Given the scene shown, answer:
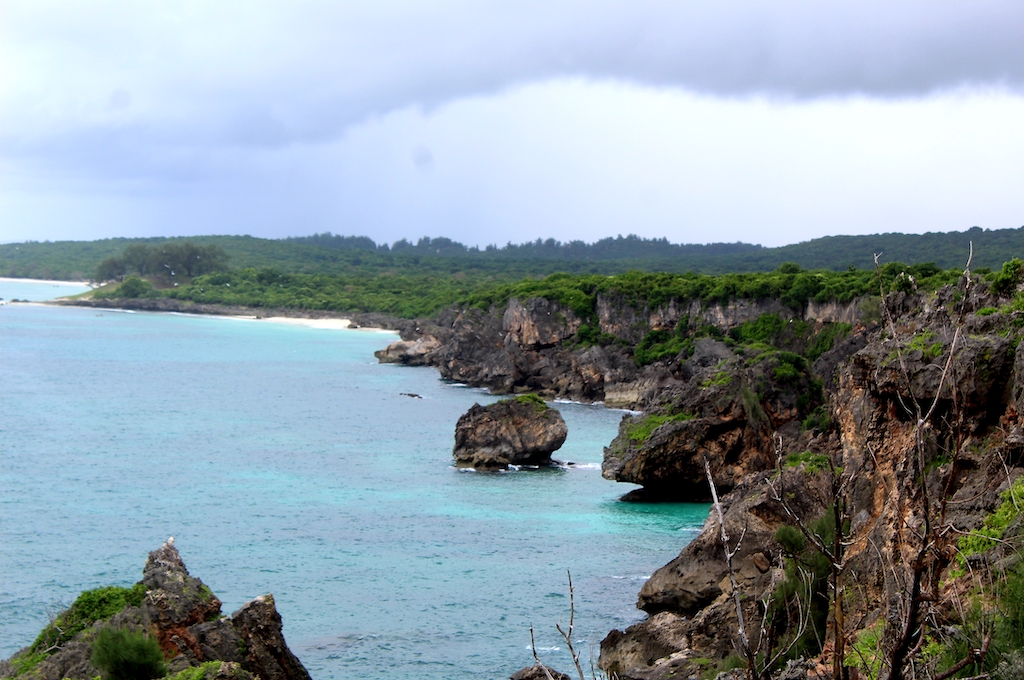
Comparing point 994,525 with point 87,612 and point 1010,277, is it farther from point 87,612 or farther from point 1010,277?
point 87,612

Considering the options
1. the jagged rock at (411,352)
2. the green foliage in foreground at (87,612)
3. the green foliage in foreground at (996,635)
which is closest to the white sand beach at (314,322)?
the jagged rock at (411,352)

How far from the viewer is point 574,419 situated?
75562 millimetres

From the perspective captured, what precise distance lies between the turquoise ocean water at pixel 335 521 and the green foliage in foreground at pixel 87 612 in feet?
22.7

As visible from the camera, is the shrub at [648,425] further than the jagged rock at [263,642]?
Yes

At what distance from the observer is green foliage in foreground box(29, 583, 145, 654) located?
2084 cm

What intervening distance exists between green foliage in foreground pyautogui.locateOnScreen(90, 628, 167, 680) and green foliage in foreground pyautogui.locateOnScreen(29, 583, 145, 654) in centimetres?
186

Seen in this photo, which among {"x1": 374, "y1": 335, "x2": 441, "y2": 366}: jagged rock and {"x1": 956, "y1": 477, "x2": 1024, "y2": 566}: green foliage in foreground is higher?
{"x1": 956, "y1": 477, "x2": 1024, "y2": 566}: green foliage in foreground

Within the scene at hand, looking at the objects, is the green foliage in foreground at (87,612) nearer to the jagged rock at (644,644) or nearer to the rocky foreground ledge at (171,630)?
the rocky foreground ledge at (171,630)

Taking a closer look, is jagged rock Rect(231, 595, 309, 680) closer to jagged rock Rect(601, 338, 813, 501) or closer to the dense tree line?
jagged rock Rect(601, 338, 813, 501)

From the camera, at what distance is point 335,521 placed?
4359cm

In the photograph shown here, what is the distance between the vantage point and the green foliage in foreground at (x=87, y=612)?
2084cm

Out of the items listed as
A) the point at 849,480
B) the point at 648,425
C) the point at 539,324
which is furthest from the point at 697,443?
the point at 539,324

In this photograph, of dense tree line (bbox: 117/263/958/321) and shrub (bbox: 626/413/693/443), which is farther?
dense tree line (bbox: 117/263/958/321)

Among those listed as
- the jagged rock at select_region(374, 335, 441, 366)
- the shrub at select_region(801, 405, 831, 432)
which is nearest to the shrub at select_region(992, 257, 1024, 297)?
the shrub at select_region(801, 405, 831, 432)
